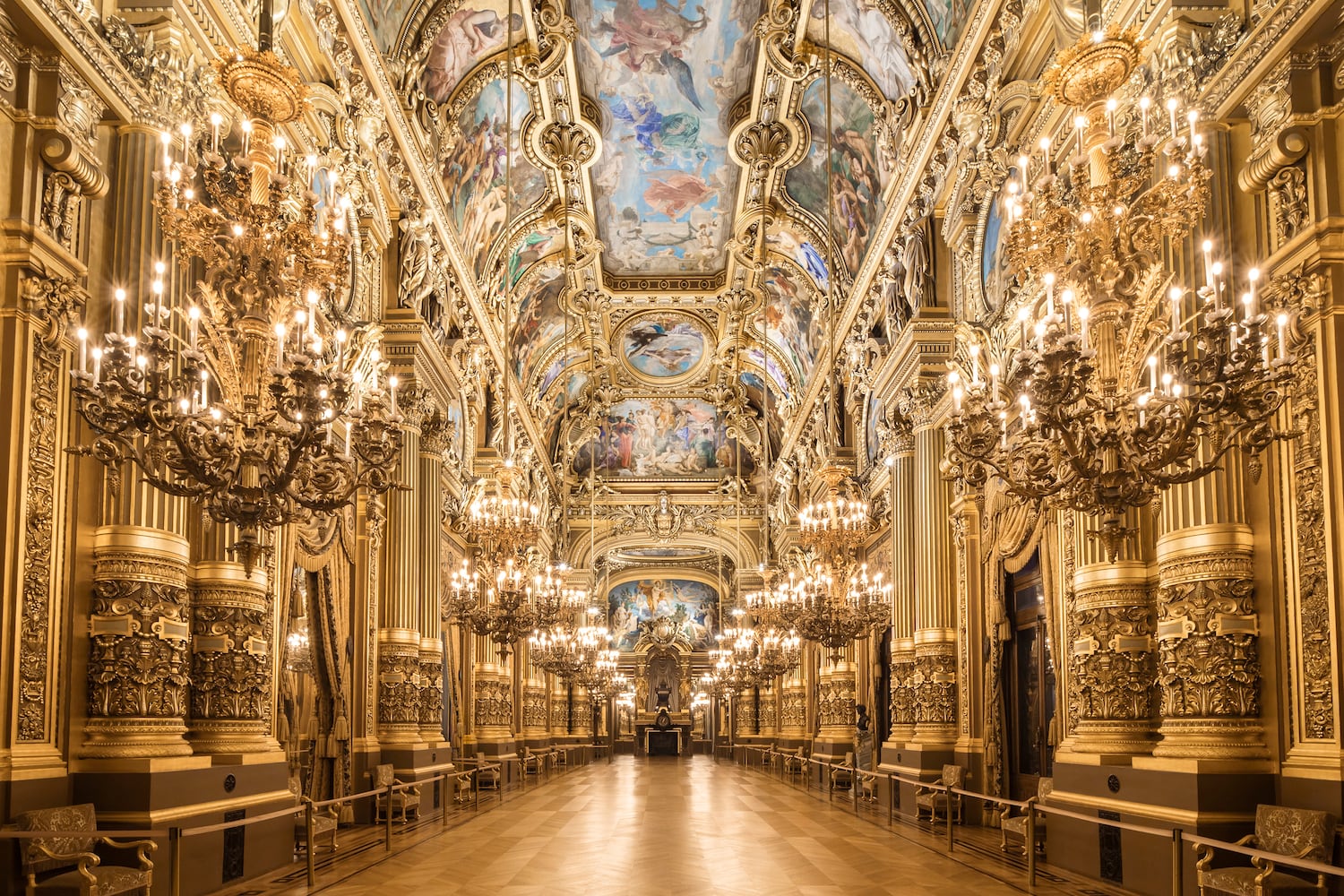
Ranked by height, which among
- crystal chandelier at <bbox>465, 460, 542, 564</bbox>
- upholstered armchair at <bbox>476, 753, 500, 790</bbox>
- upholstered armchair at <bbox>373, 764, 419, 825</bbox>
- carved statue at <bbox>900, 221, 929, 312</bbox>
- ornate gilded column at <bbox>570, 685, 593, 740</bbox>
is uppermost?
carved statue at <bbox>900, 221, 929, 312</bbox>

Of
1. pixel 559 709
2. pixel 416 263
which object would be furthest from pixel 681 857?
pixel 559 709

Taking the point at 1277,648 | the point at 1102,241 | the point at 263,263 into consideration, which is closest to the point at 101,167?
the point at 263,263

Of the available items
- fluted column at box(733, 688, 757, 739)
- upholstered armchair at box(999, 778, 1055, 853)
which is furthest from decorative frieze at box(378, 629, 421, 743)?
fluted column at box(733, 688, 757, 739)

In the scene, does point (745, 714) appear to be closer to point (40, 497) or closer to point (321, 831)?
point (321, 831)

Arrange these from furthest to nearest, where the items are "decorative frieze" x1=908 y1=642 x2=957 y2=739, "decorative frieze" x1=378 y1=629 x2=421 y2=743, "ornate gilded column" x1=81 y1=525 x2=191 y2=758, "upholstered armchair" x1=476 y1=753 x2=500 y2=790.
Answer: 1. "upholstered armchair" x1=476 y1=753 x2=500 y2=790
2. "decorative frieze" x1=378 y1=629 x2=421 y2=743
3. "decorative frieze" x1=908 y1=642 x2=957 y2=739
4. "ornate gilded column" x1=81 y1=525 x2=191 y2=758

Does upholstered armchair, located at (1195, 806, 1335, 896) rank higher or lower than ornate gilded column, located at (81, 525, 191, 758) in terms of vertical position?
lower

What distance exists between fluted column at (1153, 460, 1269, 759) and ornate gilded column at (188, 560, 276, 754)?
23.9 feet

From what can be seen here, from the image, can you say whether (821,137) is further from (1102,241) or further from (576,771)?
(576,771)

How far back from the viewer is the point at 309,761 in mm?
14008

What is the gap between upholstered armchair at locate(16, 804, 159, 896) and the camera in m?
7.02

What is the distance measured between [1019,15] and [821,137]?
8.73m

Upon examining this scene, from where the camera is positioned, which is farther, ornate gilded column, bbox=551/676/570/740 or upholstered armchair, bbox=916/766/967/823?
ornate gilded column, bbox=551/676/570/740

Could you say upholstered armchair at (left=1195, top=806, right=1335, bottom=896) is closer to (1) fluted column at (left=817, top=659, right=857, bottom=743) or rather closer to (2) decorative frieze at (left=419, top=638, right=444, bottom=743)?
(2) decorative frieze at (left=419, top=638, right=444, bottom=743)

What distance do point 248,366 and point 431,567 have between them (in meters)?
11.6
